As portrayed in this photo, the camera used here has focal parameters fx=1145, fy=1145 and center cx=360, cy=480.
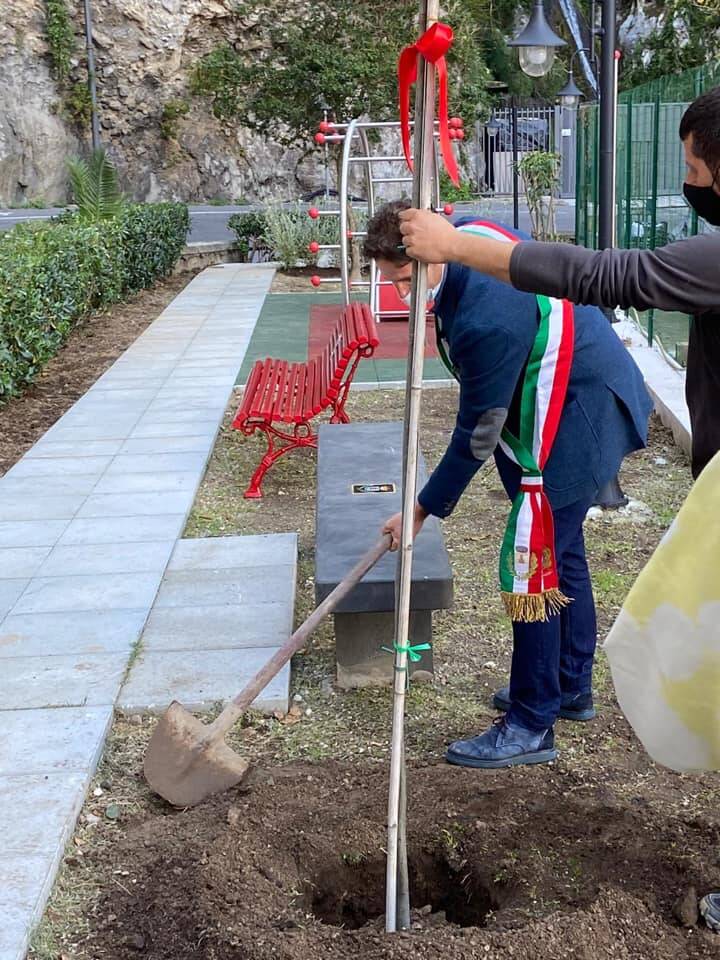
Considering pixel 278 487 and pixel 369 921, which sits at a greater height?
pixel 278 487

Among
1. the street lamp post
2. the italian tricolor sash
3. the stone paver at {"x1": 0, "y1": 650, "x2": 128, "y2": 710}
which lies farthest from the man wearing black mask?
the street lamp post

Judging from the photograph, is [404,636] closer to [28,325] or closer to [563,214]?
[28,325]

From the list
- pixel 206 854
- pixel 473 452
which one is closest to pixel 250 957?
pixel 206 854

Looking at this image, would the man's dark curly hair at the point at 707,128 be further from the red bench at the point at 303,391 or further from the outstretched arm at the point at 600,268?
the red bench at the point at 303,391

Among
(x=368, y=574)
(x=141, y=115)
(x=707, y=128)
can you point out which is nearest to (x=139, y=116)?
(x=141, y=115)

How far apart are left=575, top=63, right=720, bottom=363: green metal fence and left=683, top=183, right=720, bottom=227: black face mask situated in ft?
17.6

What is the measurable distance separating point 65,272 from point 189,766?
8.05 metres

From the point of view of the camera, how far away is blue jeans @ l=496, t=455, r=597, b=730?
3143mm

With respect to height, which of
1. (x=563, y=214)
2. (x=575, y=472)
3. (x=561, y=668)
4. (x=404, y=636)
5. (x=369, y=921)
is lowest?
(x=369, y=921)

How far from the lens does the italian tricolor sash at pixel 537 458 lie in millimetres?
2896

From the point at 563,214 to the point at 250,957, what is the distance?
24.8 metres

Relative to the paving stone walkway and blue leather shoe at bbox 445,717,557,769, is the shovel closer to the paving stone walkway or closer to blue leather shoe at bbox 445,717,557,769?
the paving stone walkway

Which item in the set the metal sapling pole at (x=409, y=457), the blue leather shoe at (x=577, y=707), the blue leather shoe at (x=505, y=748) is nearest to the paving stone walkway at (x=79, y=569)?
the metal sapling pole at (x=409, y=457)

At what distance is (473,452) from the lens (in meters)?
2.86
